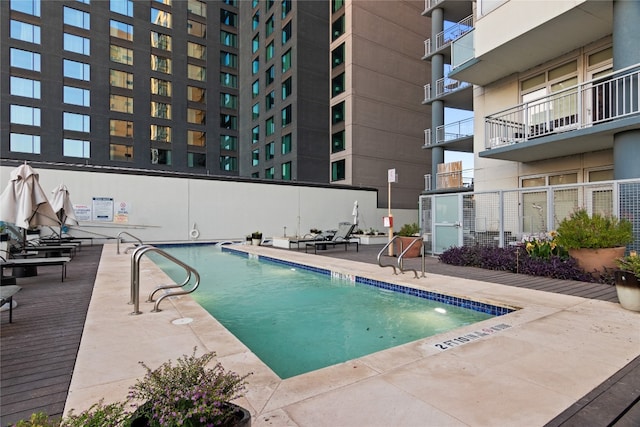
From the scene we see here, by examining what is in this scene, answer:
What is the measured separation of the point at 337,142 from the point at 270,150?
6.99 m

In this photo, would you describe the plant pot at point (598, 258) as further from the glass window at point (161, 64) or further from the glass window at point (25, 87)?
the glass window at point (25, 87)

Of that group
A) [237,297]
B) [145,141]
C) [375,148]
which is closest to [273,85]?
[375,148]

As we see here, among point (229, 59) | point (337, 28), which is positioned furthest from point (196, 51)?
point (337, 28)

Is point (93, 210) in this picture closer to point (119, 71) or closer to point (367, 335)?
point (367, 335)

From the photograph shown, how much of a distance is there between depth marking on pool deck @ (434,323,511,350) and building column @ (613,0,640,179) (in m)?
6.75

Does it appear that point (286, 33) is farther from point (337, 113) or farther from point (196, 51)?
point (196, 51)

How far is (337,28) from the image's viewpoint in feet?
81.5

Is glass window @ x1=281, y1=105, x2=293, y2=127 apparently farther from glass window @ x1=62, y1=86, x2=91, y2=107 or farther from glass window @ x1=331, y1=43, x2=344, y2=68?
glass window @ x1=62, y1=86, x2=91, y2=107

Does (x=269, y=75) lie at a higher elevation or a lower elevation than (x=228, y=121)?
higher

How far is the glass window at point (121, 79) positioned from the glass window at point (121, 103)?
3.64 ft

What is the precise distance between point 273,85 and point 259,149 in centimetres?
587

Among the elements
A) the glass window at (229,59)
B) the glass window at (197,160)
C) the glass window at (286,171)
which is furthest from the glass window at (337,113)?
the glass window at (229,59)

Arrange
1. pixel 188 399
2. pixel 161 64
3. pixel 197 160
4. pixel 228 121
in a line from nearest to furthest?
pixel 188 399
pixel 161 64
pixel 197 160
pixel 228 121

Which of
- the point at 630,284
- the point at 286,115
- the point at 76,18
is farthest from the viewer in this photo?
the point at 76,18
